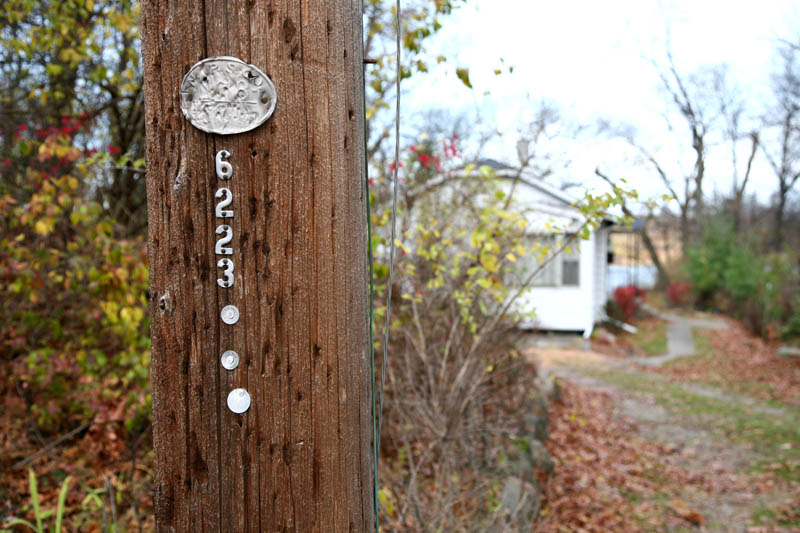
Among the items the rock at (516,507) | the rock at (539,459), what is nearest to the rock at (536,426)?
the rock at (539,459)

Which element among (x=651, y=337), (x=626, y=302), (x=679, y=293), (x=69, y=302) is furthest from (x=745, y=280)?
(x=69, y=302)

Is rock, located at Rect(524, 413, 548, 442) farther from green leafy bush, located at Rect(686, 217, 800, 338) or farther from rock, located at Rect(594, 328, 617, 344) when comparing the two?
green leafy bush, located at Rect(686, 217, 800, 338)

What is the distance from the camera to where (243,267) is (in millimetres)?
1326

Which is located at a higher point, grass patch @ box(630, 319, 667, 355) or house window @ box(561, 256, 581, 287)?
house window @ box(561, 256, 581, 287)

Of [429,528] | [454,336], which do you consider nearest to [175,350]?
[429,528]

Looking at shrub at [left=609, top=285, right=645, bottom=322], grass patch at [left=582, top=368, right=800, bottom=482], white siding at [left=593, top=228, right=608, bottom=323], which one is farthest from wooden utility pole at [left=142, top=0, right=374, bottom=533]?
shrub at [left=609, top=285, right=645, bottom=322]

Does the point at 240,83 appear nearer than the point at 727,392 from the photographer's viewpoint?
Yes

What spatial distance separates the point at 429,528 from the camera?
3.60 metres

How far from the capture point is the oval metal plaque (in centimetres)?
130

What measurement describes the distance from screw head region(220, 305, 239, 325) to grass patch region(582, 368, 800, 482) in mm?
7666

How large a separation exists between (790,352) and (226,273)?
51.8ft

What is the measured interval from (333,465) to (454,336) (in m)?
4.28

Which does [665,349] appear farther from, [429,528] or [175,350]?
[175,350]

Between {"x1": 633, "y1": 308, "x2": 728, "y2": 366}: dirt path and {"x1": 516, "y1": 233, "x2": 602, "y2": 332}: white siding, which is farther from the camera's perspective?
{"x1": 516, "y1": 233, "x2": 602, "y2": 332}: white siding
